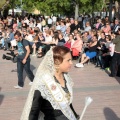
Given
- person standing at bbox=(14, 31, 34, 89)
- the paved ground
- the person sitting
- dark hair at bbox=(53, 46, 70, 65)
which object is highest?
dark hair at bbox=(53, 46, 70, 65)

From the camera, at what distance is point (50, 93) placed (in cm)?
335

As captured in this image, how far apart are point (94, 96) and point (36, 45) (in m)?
8.42

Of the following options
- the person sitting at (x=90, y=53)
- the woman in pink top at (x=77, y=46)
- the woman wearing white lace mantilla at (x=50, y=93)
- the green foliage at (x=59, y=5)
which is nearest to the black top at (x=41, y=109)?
the woman wearing white lace mantilla at (x=50, y=93)

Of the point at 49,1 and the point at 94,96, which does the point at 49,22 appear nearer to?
the point at 49,1

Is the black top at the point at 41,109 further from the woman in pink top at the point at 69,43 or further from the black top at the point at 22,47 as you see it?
the woman in pink top at the point at 69,43

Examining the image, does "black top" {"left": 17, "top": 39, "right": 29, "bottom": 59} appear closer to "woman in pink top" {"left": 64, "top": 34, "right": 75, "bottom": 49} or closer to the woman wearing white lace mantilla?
"woman in pink top" {"left": 64, "top": 34, "right": 75, "bottom": 49}

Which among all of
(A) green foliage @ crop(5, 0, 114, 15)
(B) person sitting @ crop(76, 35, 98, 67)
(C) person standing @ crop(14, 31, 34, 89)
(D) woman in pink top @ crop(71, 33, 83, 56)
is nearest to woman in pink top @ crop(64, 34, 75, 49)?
(D) woman in pink top @ crop(71, 33, 83, 56)

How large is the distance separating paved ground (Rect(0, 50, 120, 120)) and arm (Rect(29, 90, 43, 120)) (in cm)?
379

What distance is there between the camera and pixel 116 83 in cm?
1038

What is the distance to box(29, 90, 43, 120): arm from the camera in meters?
3.28

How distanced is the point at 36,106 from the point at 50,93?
0.59 ft

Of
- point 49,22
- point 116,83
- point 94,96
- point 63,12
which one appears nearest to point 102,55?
point 116,83

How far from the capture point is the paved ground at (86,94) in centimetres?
737

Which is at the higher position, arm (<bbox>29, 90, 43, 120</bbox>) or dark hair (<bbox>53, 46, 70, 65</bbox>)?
dark hair (<bbox>53, 46, 70, 65</bbox>)
